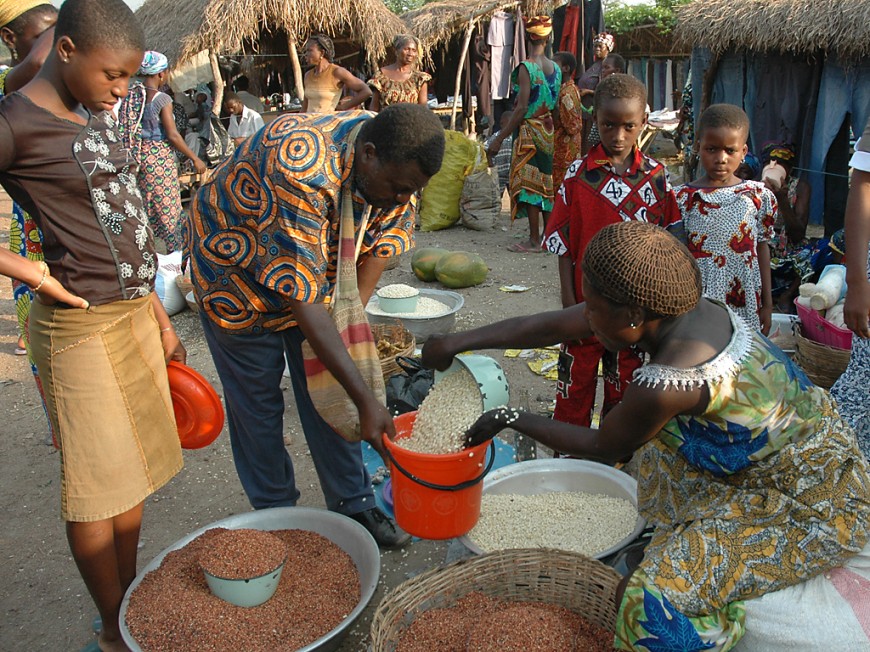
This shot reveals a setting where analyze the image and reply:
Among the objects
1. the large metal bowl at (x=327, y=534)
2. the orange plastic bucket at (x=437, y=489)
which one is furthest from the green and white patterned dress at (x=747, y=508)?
the large metal bowl at (x=327, y=534)

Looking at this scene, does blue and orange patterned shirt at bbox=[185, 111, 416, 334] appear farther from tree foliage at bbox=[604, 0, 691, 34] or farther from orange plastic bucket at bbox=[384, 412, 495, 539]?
tree foliage at bbox=[604, 0, 691, 34]

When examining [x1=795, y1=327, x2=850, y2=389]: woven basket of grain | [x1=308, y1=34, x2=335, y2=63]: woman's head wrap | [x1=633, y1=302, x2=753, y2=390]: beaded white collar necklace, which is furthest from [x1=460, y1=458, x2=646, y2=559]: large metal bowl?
[x1=308, y1=34, x2=335, y2=63]: woman's head wrap

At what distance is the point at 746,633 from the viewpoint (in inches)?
67.7

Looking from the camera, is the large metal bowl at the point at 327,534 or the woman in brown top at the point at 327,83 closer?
the large metal bowl at the point at 327,534

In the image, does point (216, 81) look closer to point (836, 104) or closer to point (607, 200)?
point (836, 104)

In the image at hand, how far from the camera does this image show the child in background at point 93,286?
1.63 m

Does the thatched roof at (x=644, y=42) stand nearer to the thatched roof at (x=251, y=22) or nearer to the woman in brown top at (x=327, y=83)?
the thatched roof at (x=251, y=22)

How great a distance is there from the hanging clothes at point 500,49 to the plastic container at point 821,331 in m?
8.35

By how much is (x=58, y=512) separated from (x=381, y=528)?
1436 millimetres

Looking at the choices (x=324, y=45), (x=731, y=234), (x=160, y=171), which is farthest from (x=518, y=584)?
(x=324, y=45)

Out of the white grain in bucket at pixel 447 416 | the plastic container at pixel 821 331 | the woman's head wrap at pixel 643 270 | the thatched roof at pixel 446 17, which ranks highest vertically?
the thatched roof at pixel 446 17

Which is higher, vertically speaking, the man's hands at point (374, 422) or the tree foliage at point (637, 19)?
the tree foliage at point (637, 19)

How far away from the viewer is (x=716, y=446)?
1.69 metres

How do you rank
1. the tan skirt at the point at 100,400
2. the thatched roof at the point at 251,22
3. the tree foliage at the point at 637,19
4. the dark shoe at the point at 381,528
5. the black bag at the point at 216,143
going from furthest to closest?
the tree foliage at the point at 637,19, the black bag at the point at 216,143, the thatched roof at the point at 251,22, the dark shoe at the point at 381,528, the tan skirt at the point at 100,400
